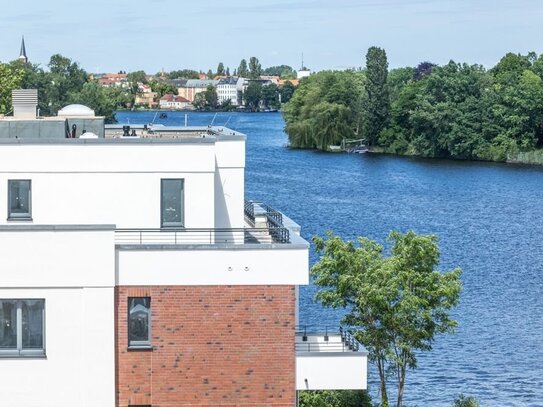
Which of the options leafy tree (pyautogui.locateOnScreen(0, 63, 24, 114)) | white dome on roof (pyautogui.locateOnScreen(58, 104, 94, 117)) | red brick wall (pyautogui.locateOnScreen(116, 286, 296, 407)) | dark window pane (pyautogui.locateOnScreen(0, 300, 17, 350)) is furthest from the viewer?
leafy tree (pyautogui.locateOnScreen(0, 63, 24, 114))

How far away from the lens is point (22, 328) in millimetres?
24125

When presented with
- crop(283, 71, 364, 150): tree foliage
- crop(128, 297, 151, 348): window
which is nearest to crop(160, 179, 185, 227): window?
crop(128, 297, 151, 348): window

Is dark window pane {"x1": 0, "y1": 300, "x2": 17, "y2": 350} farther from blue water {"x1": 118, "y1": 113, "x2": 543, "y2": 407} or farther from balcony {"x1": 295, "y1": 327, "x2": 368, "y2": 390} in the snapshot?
blue water {"x1": 118, "y1": 113, "x2": 543, "y2": 407}

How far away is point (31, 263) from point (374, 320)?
42.3ft

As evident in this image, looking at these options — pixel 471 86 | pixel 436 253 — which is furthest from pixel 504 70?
pixel 436 253

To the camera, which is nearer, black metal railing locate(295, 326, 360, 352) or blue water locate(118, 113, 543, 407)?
black metal railing locate(295, 326, 360, 352)

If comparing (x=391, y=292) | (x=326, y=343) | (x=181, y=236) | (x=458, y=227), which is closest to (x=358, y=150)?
(x=458, y=227)

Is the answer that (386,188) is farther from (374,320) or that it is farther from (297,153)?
(374,320)

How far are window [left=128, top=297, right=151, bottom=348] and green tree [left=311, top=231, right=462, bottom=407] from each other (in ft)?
32.5

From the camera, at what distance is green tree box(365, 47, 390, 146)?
503 ft

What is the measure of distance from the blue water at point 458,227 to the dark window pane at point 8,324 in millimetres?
18191

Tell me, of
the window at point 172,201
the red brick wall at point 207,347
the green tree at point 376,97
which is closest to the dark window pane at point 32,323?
the red brick wall at point 207,347

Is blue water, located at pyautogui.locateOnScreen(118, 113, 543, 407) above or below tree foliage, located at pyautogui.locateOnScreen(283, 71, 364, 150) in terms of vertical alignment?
below

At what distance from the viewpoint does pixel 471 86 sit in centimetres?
14438
